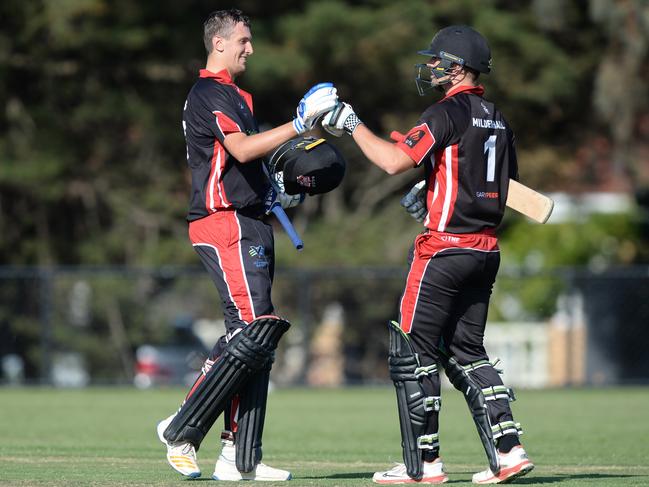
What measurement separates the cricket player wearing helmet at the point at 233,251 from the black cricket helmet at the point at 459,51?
2.14 feet

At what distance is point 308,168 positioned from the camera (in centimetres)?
698

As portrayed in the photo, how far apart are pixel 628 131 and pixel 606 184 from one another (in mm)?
4349

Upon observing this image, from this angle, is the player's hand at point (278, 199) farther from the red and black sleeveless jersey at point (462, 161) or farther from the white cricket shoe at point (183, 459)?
the white cricket shoe at point (183, 459)

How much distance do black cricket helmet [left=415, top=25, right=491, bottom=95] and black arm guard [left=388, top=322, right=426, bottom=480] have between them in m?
1.47

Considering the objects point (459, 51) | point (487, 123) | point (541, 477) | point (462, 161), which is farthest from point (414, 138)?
point (541, 477)

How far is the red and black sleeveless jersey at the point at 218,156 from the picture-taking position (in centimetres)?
687

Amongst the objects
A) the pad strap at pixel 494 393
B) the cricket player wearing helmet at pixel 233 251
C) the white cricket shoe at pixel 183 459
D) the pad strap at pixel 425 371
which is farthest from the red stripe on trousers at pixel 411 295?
the white cricket shoe at pixel 183 459

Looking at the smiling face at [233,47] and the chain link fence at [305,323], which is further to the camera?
the chain link fence at [305,323]

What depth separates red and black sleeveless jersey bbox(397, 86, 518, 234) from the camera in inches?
256

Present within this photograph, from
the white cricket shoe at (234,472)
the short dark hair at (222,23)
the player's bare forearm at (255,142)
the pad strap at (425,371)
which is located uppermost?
the short dark hair at (222,23)

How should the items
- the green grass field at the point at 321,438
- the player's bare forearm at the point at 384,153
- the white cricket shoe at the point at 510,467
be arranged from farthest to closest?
the green grass field at the point at 321,438, the white cricket shoe at the point at 510,467, the player's bare forearm at the point at 384,153

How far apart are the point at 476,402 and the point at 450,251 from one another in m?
0.84

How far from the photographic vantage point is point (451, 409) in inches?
590

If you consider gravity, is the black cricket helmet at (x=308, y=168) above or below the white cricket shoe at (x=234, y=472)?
above
